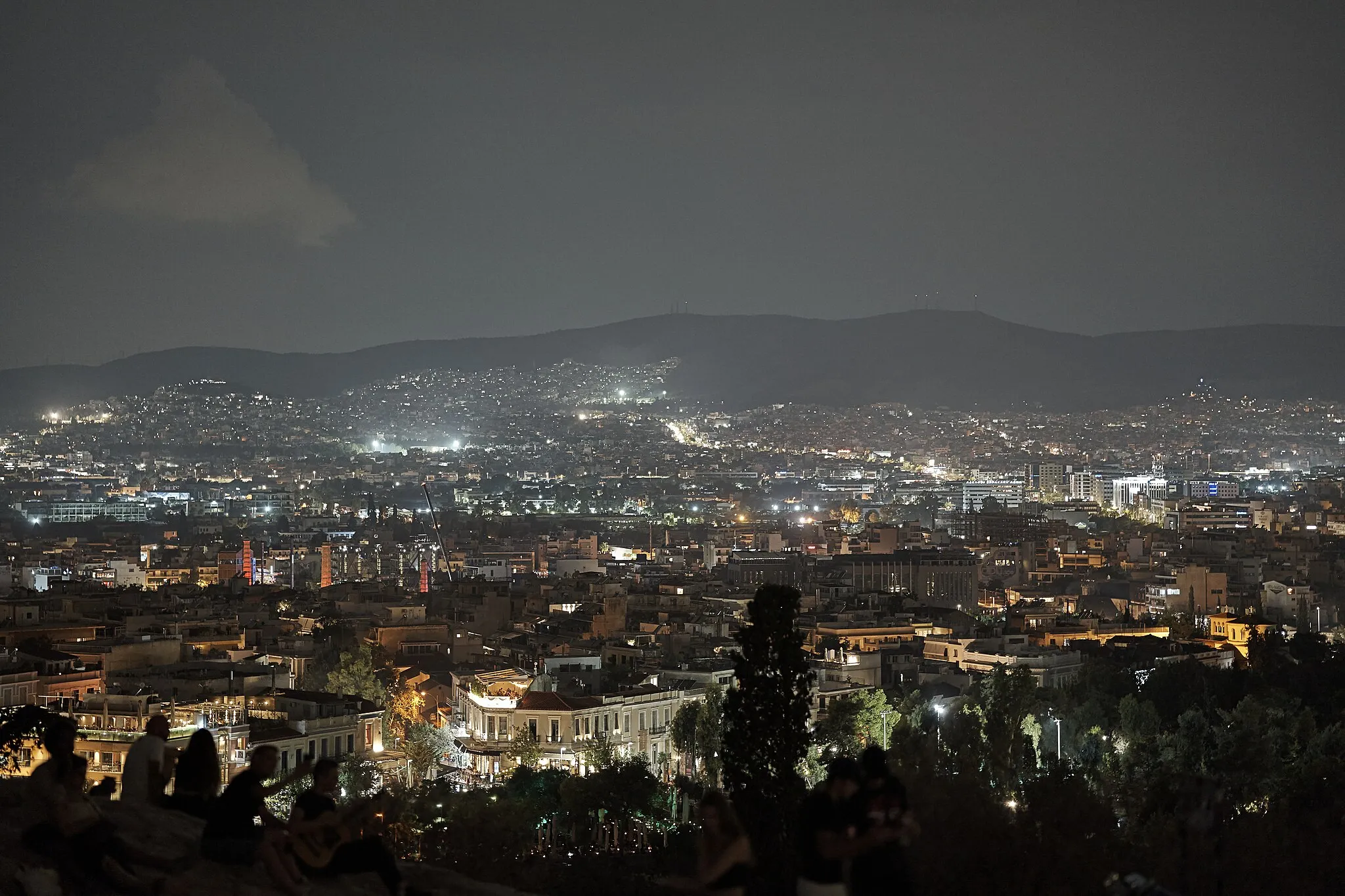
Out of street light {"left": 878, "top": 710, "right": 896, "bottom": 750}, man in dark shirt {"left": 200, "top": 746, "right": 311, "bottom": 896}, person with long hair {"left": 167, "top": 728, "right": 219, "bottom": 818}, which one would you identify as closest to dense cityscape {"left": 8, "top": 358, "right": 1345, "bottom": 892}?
street light {"left": 878, "top": 710, "right": 896, "bottom": 750}

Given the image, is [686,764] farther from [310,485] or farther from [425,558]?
[310,485]

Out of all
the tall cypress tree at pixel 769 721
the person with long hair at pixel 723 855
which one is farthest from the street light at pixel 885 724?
the person with long hair at pixel 723 855

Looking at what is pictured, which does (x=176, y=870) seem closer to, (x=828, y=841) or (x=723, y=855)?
(x=723, y=855)

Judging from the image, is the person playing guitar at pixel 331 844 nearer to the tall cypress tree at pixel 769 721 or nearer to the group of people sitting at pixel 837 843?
the group of people sitting at pixel 837 843

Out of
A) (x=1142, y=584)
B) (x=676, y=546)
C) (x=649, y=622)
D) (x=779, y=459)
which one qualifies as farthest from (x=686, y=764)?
(x=779, y=459)

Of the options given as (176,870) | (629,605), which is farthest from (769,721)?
(629,605)

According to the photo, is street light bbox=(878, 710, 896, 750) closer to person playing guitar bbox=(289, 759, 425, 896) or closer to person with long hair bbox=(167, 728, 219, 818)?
person with long hair bbox=(167, 728, 219, 818)
